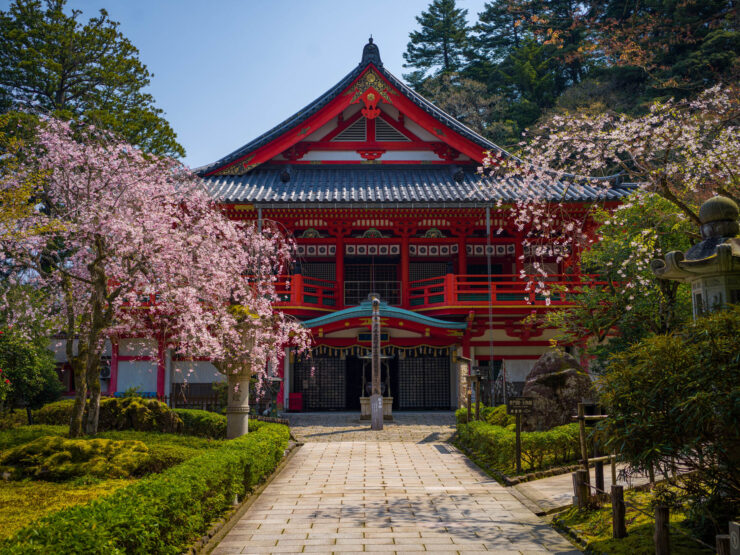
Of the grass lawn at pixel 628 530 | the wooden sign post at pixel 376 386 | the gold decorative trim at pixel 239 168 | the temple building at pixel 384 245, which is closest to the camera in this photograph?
the grass lawn at pixel 628 530

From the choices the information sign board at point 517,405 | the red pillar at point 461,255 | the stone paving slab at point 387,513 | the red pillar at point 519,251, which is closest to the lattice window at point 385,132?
the red pillar at point 461,255

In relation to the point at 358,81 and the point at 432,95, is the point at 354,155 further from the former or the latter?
the point at 432,95

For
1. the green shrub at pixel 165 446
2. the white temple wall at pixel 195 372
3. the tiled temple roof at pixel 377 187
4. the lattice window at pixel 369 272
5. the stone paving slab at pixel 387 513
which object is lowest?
the stone paving slab at pixel 387 513

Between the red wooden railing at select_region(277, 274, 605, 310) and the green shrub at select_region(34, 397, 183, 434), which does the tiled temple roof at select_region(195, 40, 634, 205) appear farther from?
the green shrub at select_region(34, 397, 183, 434)

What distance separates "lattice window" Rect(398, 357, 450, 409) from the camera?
74.6 ft

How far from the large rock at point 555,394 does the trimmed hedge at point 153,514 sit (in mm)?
6879

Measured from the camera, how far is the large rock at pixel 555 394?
13781mm

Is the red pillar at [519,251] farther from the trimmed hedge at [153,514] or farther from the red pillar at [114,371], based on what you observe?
the trimmed hedge at [153,514]

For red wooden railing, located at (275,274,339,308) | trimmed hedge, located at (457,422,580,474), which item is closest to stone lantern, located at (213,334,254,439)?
trimmed hedge, located at (457,422,580,474)

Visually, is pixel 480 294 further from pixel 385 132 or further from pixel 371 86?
pixel 371 86

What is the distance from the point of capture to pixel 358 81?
2375 centimetres

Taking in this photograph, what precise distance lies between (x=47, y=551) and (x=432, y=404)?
62.8 feet

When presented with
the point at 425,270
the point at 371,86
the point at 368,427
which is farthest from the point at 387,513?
the point at 371,86

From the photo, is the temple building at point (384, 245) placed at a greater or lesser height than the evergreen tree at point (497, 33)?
lesser
